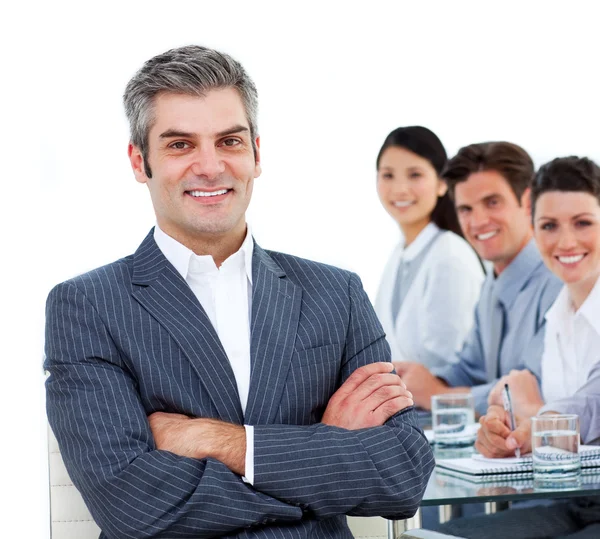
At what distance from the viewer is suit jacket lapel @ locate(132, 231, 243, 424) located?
1864 millimetres

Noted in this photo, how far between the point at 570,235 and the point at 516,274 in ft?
0.99

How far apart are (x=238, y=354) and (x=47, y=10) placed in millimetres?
2406

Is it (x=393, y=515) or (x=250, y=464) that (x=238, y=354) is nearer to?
(x=250, y=464)

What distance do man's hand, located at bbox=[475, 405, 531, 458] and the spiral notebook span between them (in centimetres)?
3

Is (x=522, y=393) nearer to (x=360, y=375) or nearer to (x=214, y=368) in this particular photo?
(x=360, y=375)

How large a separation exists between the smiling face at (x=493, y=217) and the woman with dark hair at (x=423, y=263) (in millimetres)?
51

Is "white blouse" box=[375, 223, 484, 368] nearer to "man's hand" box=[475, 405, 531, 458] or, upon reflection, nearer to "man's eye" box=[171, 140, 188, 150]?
"man's hand" box=[475, 405, 531, 458]

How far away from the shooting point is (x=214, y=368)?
187 centimetres

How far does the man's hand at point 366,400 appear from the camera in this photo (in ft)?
6.29

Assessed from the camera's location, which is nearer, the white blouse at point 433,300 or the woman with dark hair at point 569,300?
the woman with dark hair at point 569,300

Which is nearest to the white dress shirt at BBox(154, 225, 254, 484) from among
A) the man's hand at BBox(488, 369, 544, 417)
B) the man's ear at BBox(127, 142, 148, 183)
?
the man's ear at BBox(127, 142, 148, 183)

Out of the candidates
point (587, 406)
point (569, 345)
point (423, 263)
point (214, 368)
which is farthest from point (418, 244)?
point (214, 368)

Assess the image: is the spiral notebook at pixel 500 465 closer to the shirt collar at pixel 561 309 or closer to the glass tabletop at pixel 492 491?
the glass tabletop at pixel 492 491

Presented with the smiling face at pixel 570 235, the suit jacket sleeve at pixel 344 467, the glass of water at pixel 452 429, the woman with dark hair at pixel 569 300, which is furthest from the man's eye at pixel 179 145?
the smiling face at pixel 570 235
